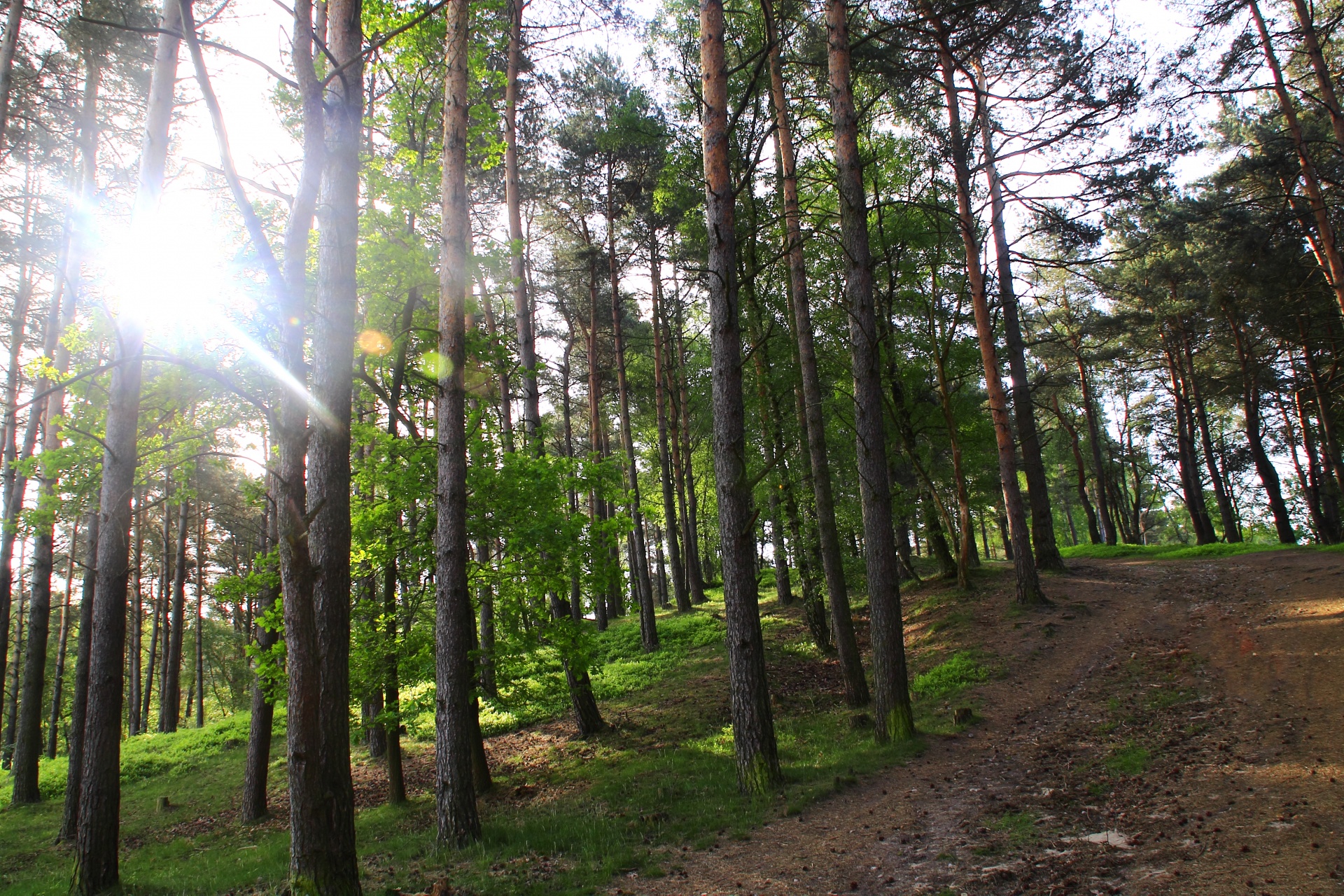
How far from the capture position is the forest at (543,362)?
19.9ft

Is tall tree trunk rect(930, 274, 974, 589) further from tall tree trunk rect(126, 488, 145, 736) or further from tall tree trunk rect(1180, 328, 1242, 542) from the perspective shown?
tall tree trunk rect(126, 488, 145, 736)

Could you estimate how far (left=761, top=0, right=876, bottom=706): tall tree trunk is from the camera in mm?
9977

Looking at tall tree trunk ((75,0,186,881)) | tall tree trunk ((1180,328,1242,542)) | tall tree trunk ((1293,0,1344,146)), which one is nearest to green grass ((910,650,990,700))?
tall tree trunk ((75,0,186,881))

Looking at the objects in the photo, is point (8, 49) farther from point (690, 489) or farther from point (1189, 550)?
point (1189, 550)

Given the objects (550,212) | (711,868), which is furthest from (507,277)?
(711,868)

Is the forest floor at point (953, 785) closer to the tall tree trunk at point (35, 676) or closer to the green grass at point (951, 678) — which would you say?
the green grass at point (951, 678)

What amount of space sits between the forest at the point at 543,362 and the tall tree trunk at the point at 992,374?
0.10m

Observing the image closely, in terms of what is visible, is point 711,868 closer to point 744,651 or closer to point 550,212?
point 744,651

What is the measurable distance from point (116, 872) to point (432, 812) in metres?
3.27

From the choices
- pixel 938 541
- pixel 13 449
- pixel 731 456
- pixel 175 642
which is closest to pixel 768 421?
pixel 938 541

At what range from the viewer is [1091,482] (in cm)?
4556

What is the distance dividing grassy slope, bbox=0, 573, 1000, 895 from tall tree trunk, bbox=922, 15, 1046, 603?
1827 millimetres

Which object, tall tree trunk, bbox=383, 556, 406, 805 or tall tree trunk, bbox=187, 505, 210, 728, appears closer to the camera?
tall tree trunk, bbox=383, 556, 406, 805

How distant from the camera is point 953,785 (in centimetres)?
622
